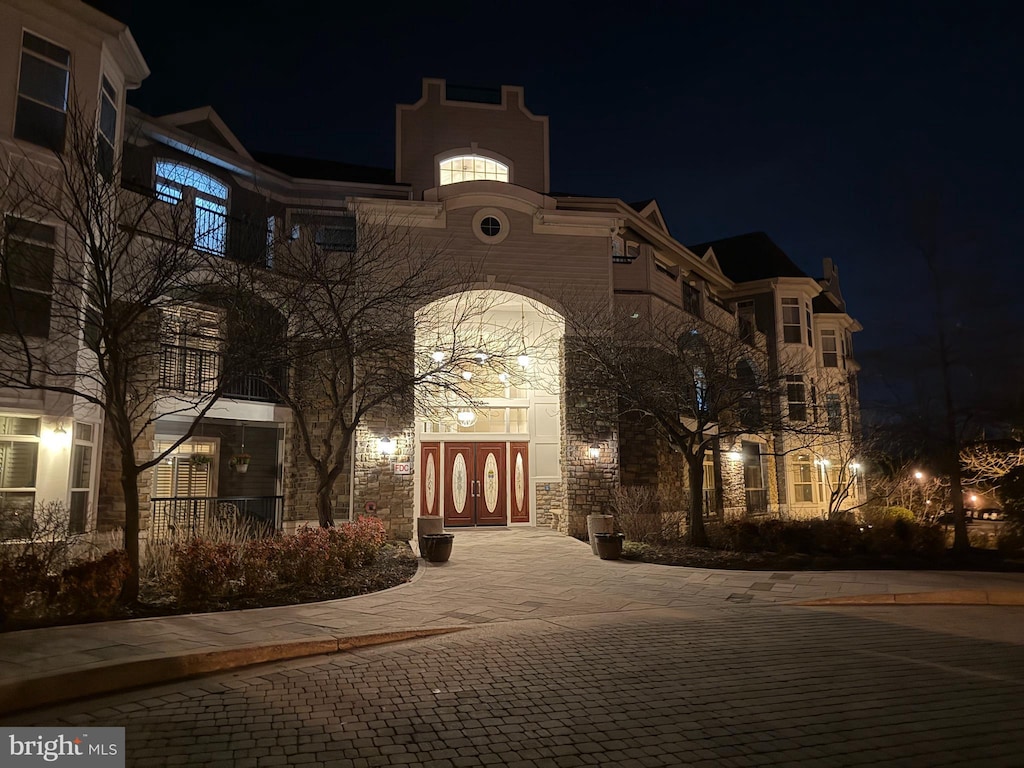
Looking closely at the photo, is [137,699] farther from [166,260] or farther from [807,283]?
[807,283]

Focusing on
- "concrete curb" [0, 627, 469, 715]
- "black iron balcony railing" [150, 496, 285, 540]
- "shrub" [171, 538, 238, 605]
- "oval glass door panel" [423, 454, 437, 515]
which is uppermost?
"oval glass door panel" [423, 454, 437, 515]

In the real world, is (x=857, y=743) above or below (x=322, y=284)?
below

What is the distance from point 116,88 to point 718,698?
14.7 metres

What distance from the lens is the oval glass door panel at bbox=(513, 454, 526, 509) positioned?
19.8 meters

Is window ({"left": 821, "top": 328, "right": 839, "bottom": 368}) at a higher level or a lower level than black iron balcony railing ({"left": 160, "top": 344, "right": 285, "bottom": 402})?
higher

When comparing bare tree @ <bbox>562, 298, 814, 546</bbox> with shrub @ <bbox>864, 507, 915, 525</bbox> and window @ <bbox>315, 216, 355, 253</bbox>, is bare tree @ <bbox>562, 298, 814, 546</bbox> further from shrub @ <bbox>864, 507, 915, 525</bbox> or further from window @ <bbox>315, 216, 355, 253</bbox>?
window @ <bbox>315, 216, 355, 253</bbox>

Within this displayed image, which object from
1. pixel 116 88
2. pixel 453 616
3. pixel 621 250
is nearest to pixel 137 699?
pixel 453 616

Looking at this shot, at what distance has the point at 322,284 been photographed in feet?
37.7

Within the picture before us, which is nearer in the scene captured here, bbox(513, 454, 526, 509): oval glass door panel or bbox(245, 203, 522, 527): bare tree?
bbox(245, 203, 522, 527): bare tree

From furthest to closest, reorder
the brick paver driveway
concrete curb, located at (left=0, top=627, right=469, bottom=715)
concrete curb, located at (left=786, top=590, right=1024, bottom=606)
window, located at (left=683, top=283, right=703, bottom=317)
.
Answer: window, located at (left=683, top=283, right=703, bottom=317) → concrete curb, located at (left=786, top=590, right=1024, bottom=606) → concrete curb, located at (left=0, top=627, right=469, bottom=715) → the brick paver driveway

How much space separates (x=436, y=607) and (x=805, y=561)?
7887 millimetres

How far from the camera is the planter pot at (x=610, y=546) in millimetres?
13570

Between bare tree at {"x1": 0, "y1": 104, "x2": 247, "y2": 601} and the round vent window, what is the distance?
791cm

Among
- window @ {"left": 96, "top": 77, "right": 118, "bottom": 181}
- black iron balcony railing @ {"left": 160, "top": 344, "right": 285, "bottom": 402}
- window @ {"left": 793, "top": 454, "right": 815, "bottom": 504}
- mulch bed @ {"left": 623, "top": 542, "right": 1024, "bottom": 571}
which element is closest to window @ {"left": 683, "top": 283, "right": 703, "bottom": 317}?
window @ {"left": 793, "top": 454, "right": 815, "bottom": 504}
